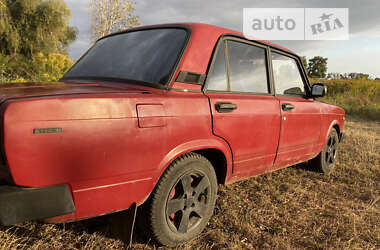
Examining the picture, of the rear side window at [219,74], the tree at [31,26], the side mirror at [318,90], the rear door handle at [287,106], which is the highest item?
the tree at [31,26]

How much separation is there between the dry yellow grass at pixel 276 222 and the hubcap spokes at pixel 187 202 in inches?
6.9

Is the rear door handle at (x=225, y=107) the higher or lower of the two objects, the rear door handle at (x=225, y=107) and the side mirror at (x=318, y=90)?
the lower

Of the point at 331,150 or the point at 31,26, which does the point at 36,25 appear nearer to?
the point at 31,26

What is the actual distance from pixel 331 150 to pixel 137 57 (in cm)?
350

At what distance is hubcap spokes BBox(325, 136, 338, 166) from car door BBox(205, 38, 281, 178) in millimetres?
1850

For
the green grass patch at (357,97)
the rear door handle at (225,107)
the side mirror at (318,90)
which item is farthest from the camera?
the green grass patch at (357,97)

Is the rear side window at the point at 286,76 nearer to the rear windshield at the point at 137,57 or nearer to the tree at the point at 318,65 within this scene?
the rear windshield at the point at 137,57

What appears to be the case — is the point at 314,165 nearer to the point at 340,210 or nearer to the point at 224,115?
the point at 340,210

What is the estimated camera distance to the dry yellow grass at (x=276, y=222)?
2068 mm

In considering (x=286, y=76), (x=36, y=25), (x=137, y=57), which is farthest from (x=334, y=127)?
(x=36, y=25)

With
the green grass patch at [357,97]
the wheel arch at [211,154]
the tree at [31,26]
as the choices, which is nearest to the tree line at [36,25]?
the tree at [31,26]

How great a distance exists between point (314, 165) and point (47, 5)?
20952mm

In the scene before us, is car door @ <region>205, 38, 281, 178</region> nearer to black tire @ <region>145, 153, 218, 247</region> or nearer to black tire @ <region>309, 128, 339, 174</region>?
black tire @ <region>145, 153, 218, 247</region>

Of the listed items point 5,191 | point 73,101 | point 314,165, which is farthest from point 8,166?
point 314,165
